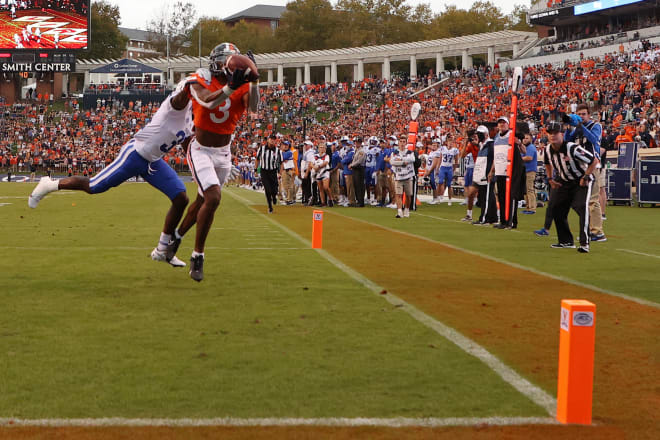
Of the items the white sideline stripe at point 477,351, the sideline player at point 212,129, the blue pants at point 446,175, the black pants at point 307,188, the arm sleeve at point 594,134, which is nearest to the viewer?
the white sideline stripe at point 477,351

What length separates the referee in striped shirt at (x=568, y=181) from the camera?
1097 centimetres

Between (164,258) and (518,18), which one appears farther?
(518,18)

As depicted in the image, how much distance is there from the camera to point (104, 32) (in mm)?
104750

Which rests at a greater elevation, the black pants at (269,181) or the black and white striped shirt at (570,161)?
the black and white striped shirt at (570,161)

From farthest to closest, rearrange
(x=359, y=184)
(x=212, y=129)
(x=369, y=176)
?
(x=369, y=176), (x=359, y=184), (x=212, y=129)

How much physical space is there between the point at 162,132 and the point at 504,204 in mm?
8474

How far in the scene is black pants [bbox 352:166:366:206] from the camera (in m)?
23.2

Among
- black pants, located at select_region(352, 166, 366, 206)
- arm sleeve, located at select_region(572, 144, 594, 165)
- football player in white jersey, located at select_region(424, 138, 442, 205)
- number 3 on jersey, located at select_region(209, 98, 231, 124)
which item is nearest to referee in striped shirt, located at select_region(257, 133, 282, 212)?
black pants, located at select_region(352, 166, 366, 206)

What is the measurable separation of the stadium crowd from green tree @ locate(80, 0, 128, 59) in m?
34.9

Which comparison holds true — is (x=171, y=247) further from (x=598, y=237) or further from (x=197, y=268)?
(x=598, y=237)

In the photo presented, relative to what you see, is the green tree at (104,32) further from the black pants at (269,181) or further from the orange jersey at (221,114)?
the orange jersey at (221,114)

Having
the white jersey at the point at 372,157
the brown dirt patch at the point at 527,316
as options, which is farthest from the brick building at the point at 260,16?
the brown dirt patch at the point at 527,316

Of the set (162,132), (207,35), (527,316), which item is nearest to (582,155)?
(527,316)

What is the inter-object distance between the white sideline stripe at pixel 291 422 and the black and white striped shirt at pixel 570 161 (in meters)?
7.92
